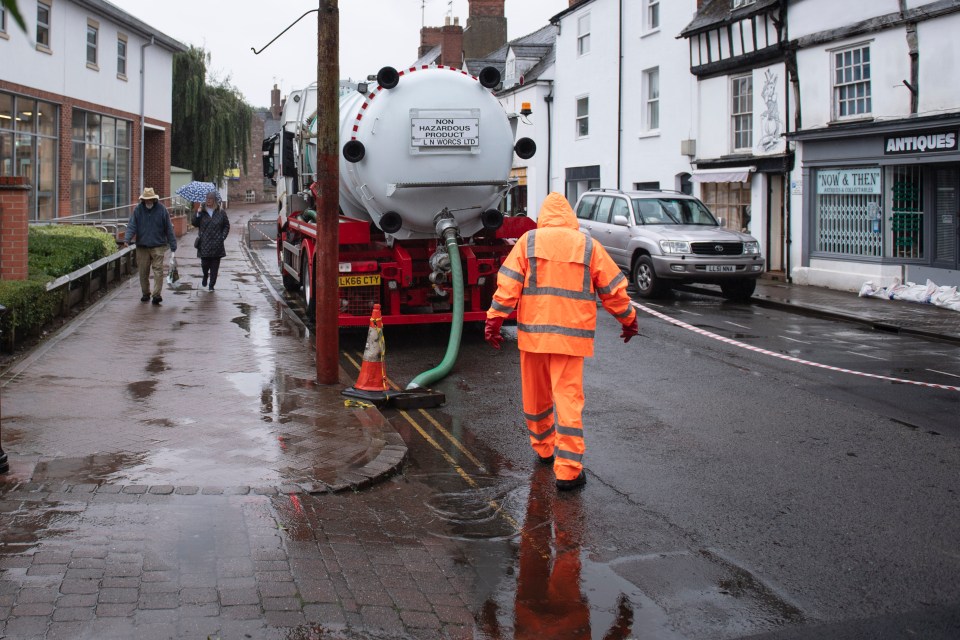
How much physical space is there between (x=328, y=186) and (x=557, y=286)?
138 inches

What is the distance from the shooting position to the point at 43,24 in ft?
87.9

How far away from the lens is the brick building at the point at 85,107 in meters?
25.8

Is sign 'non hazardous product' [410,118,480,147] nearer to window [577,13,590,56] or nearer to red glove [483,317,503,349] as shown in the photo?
red glove [483,317,503,349]

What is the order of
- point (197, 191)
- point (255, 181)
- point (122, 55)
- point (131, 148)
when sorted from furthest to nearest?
point (255, 181), point (131, 148), point (122, 55), point (197, 191)

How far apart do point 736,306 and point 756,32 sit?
8216mm

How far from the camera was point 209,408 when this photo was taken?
26.7 feet

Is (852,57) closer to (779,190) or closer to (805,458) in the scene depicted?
(779,190)

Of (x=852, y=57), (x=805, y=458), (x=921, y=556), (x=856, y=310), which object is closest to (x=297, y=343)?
A: (x=805, y=458)

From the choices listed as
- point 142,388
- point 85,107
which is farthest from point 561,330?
point 85,107

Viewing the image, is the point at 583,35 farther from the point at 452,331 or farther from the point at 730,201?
the point at 452,331

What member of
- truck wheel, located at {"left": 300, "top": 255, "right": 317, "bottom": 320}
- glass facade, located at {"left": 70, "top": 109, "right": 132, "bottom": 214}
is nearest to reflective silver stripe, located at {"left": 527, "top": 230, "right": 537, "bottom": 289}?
truck wheel, located at {"left": 300, "top": 255, "right": 317, "bottom": 320}

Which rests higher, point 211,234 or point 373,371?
point 211,234

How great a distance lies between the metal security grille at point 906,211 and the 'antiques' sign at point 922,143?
493 millimetres

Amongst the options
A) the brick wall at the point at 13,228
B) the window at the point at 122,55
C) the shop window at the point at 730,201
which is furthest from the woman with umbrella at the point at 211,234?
the window at the point at 122,55
